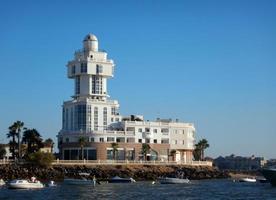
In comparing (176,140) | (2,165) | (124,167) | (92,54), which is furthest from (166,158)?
(2,165)

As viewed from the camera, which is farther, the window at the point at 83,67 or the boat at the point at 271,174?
the window at the point at 83,67

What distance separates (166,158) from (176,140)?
5438 mm

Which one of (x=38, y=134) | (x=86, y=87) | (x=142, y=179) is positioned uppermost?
(x=86, y=87)

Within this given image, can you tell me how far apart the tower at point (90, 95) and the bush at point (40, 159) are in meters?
18.8

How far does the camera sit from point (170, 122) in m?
144

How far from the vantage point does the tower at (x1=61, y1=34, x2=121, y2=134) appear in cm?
13512

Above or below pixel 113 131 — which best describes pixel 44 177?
below

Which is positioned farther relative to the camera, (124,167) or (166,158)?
(166,158)

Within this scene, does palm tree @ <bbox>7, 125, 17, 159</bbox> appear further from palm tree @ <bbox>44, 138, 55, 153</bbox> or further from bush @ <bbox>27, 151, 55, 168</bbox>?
palm tree @ <bbox>44, 138, 55, 153</bbox>

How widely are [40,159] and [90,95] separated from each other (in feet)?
85.9

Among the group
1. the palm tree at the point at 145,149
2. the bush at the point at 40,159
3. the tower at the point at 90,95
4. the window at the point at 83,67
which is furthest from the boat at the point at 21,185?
the window at the point at 83,67

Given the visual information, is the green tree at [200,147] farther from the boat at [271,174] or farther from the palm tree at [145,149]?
the boat at [271,174]

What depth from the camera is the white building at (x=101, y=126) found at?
434 feet

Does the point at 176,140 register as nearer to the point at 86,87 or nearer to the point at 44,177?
the point at 86,87
